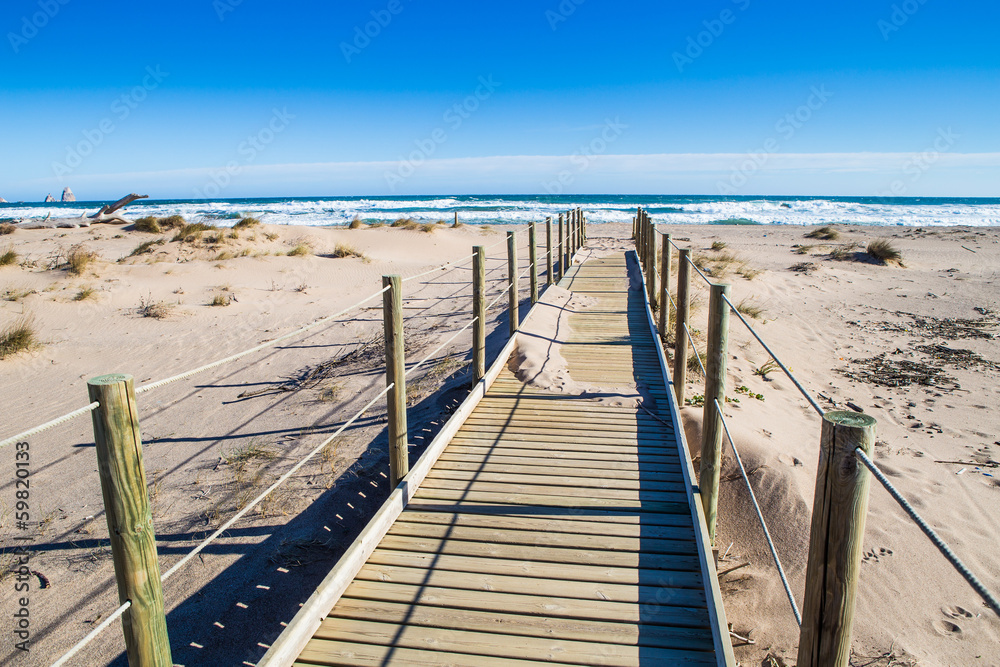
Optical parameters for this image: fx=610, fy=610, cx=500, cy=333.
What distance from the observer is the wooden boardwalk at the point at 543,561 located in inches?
96.3

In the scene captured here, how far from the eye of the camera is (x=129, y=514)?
171cm

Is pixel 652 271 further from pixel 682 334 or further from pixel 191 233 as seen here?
pixel 191 233

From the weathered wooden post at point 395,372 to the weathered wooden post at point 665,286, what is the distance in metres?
4.23

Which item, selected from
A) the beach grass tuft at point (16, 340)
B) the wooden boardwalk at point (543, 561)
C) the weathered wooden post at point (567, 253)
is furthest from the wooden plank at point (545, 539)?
the weathered wooden post at point (567, 253)

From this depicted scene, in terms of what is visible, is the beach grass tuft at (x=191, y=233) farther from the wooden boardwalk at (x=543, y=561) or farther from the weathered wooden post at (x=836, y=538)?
the weathered wooden post at (x=836, y=538)

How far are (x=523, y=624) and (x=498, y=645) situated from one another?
160 mm

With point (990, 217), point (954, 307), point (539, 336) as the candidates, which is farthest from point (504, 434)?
point (990, 217)

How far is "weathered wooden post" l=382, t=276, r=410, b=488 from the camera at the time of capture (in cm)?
353

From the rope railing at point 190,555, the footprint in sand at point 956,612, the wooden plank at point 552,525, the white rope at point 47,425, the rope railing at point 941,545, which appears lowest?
the footprint in sand at point 956,612

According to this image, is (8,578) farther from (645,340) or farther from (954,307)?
(954,307)

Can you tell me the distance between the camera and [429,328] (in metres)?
9.61

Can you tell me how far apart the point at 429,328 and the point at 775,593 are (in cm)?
684

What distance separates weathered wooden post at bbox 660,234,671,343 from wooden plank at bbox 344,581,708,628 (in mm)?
4888

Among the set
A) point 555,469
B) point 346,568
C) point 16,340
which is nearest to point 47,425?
point 346,568
